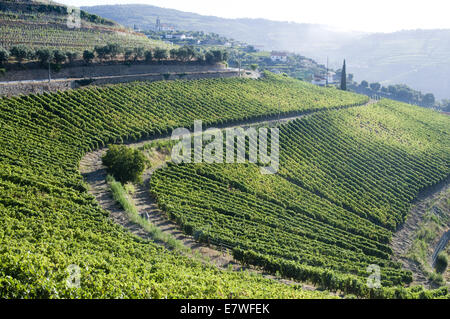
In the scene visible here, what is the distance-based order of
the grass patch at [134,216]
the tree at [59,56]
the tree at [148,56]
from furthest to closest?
the tree at [148,56]
the tree at [59,56]
the grass patch at [134,216]

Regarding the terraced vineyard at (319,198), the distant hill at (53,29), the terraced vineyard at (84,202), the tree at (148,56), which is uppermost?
the distant hill at (53,29)

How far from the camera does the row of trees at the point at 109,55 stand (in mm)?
43844

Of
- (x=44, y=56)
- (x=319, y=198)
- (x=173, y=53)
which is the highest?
(x=173, y=53)

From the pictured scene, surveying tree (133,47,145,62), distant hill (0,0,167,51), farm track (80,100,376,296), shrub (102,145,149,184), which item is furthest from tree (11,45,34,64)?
shrub (102,145,149,184)

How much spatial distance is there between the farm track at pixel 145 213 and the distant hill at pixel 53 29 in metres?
32.9

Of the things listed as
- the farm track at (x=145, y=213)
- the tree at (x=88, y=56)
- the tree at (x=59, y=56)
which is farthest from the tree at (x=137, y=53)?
the farm track at (x=145, y=213)

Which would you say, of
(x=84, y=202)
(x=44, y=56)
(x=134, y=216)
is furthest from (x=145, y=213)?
(x=44, y=56)

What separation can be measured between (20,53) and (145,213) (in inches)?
1138

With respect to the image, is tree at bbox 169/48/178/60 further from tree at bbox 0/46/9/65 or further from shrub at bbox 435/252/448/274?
shrub at bbox 435/252/448/274

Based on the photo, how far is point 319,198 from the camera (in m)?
36.0

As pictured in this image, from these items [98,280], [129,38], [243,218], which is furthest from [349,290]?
[129,38]

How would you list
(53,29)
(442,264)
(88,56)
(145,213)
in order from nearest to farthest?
(145,213), (442,264), (88,56), (53,29)

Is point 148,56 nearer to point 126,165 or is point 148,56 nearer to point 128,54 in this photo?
point 128,54

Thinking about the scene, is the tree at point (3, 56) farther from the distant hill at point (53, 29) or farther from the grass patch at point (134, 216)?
the grass patch at point (134, 216)
